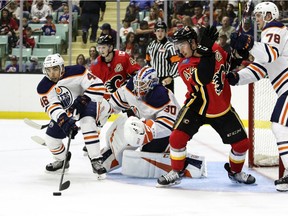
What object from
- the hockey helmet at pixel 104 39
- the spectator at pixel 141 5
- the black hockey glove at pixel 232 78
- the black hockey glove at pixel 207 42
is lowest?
the black hockey glove at pixel 232 78

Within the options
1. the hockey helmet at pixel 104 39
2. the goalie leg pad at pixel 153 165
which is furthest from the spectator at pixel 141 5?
the goalie leg pad at pixel 153 165

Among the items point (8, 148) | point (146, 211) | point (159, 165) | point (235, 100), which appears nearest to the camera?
point (146, 211)

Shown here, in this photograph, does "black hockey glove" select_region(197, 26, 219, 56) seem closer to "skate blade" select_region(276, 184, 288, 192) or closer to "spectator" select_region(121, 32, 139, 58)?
"skate blade" select_region(276, 184, 288, 192)

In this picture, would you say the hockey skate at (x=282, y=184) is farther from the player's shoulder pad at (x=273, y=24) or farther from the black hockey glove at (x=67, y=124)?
the black hockey glove at (x=67, y=124)

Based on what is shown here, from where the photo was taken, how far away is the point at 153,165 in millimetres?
5457

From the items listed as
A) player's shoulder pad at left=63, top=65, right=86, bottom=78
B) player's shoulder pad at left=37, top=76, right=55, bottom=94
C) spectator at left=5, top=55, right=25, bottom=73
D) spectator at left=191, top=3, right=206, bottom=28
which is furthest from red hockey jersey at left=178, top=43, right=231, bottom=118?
spectator at left=5, top=55, right=25, bottom=73

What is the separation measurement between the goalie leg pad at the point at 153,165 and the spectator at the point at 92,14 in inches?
171

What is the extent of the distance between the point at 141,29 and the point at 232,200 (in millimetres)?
4992

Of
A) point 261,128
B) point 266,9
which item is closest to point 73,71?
point 266,9

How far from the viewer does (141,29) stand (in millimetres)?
9477

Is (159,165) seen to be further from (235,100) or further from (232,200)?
(235,100)

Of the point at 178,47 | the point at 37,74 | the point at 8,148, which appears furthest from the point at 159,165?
the point at 37,74

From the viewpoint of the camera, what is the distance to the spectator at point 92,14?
9.66 meters

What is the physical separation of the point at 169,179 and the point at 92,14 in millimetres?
4960
